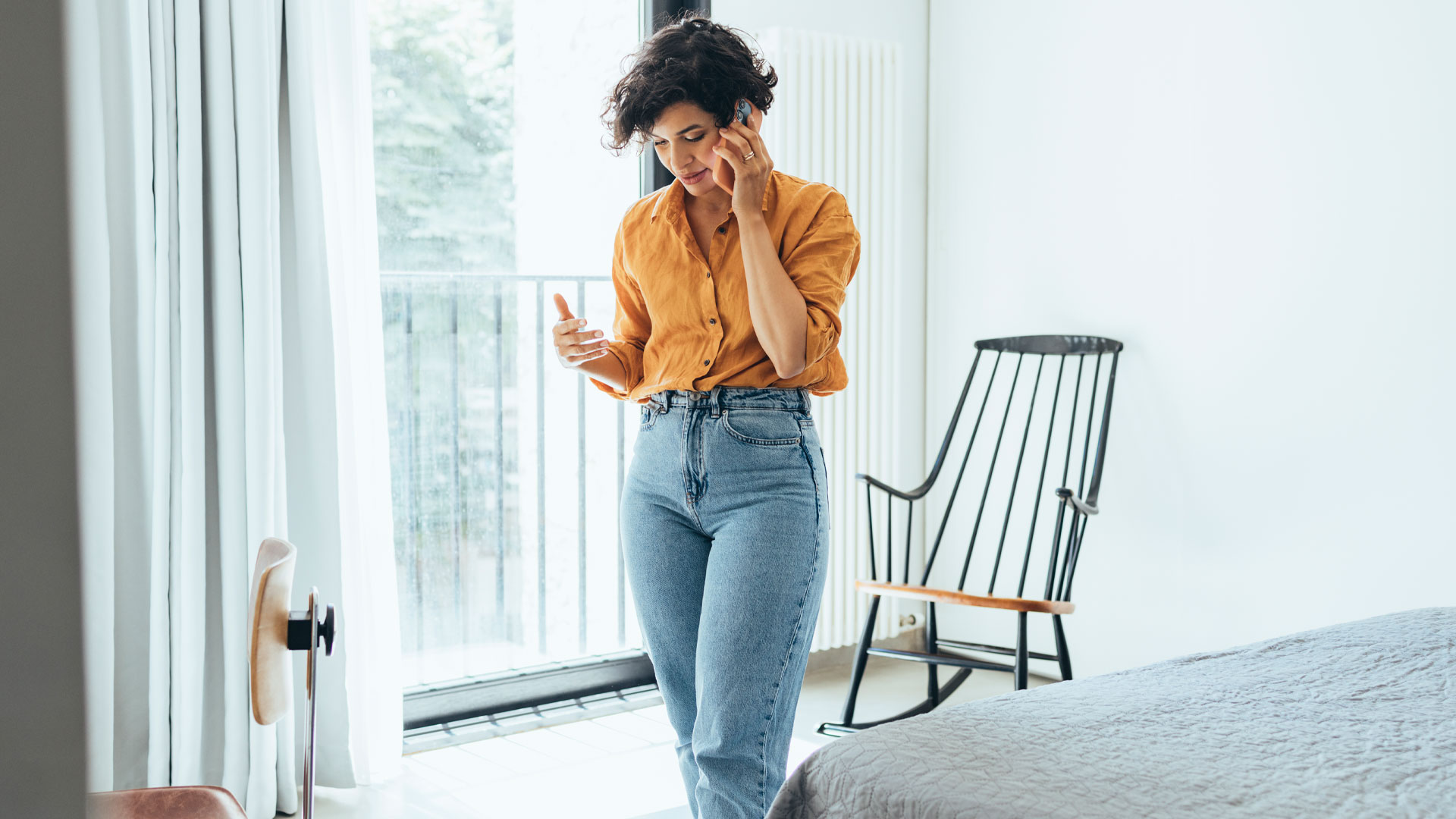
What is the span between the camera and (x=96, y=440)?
186cm

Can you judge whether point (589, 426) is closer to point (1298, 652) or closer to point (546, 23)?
point (546, 23)

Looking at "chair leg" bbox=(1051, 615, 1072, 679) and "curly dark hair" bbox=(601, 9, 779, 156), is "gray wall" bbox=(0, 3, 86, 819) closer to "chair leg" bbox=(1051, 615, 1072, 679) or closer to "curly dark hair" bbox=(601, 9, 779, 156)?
"curly dark hair" bbox=(601, 9, 779, 156)

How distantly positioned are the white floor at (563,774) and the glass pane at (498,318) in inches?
12.5

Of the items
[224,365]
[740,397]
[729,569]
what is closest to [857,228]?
[224,365]

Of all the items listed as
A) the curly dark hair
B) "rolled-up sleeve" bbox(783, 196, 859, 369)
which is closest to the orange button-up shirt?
"rolled-up sleeve" bbox(783, 196, 859, 369)

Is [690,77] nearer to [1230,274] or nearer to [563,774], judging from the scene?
[563,774]

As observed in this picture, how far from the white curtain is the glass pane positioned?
0.32 metres

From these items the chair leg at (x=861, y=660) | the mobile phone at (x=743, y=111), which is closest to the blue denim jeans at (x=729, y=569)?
the mobile phone at (x=743, y=111)

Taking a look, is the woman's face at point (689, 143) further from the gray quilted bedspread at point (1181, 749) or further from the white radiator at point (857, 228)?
the white radiator at point (857, 228)

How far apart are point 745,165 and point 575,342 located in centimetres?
35

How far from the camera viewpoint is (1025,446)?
10.1 ft

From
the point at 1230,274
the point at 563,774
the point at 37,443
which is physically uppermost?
the point at 1230,274

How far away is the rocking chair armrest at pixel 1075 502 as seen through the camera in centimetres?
245

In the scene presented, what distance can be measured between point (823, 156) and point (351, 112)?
1.36 meters
